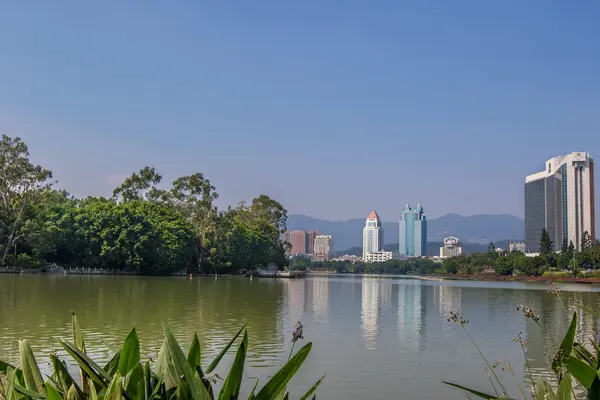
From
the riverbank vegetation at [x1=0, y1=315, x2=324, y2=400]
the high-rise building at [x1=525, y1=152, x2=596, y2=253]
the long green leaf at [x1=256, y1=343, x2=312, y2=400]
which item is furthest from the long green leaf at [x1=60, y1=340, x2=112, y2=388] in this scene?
the high-rise building at [x1=525, y1=152, x2=596, y2=253]

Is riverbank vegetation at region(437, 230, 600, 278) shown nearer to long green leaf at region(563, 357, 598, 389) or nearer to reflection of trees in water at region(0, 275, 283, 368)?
reflection of trees in water at region(0, 275, 283, 368)

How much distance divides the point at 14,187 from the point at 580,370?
190 ft

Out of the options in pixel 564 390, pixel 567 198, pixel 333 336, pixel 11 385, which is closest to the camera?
pixel 564 390

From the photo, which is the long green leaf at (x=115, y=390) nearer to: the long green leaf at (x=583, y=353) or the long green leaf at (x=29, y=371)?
the long green leaf at (x=29, y=371)

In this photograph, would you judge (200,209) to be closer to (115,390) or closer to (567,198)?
(115,390)

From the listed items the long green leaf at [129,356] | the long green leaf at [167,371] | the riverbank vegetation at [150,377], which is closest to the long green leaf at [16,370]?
the riverbank vegetation at [150,377]

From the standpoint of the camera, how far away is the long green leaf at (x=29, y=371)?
2043mm

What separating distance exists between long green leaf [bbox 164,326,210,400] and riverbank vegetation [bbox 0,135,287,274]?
52.9 metres

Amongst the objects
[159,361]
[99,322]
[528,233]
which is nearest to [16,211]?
[99,322]

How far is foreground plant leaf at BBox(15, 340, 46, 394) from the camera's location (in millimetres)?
2043

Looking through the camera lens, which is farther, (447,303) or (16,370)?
(447,303)

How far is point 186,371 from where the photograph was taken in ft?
6.33

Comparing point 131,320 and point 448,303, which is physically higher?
point 131,320

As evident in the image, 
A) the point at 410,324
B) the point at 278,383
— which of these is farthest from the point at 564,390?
the point at 410,324
